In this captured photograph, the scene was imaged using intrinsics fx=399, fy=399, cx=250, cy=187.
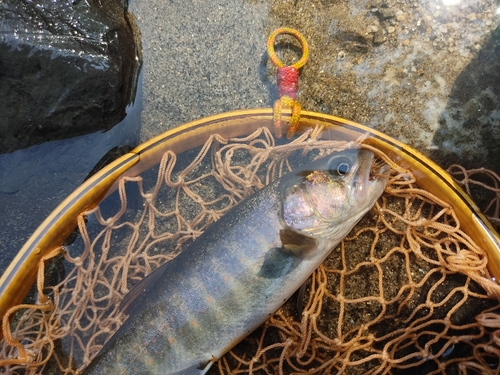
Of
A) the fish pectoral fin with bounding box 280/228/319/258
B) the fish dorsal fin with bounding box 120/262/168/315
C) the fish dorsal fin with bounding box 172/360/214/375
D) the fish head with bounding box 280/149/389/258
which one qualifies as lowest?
the fish dorsal fin with bounding box 172/360/214/375

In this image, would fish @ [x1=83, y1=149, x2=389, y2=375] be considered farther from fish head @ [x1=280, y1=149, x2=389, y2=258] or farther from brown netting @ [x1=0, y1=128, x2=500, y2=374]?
brown netting @ [x1=0, y1=128, x2=500, y2=374]

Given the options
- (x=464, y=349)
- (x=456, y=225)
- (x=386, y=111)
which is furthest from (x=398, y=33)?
(x=464, y=349)

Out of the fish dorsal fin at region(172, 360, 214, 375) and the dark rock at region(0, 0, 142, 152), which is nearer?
the fish dorsal fin at region(172, 360, 214, 375)

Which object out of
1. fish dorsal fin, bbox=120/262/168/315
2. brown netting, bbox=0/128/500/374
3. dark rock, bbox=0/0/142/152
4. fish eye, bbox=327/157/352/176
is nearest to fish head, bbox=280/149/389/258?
fish eye, bbox=327/157/352/176

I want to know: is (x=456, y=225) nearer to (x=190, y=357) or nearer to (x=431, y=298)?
(x=431, y=298)

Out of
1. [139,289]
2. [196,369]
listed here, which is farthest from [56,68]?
[196,369]
